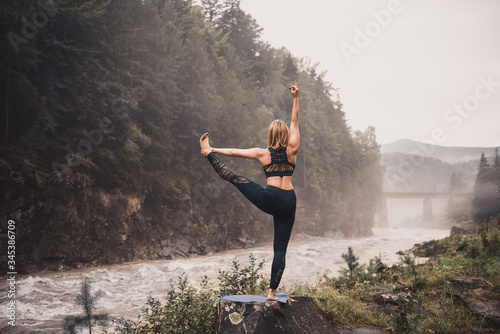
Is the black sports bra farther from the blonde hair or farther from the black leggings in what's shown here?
the black leggings

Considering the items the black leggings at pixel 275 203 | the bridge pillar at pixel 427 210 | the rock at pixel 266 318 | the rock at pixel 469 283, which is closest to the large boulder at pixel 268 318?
the rock at pixel 266 318

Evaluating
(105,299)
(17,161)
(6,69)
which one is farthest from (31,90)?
(105,299)

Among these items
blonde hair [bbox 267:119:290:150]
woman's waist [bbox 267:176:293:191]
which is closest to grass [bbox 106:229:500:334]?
woman's waist [bbox 267:176:293:191]

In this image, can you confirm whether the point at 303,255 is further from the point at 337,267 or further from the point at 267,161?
the point at 267,161

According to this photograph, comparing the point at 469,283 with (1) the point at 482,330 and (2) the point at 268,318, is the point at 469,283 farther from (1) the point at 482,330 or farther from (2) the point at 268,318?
(2) the point at 268,318

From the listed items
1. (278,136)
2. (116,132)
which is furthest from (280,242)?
(116,132)

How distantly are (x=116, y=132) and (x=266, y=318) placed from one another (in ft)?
51.5

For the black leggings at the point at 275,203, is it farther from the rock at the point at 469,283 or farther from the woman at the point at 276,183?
the rock at the point at 469,283

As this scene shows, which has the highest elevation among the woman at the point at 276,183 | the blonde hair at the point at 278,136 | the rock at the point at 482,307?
the blonde hair at the point at 278,136

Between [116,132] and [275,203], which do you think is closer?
[275,203]

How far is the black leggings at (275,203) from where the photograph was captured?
14.5 ft

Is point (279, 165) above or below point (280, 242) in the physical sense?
above

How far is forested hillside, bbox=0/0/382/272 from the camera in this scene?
42.6ft

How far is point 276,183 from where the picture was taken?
178 inches
